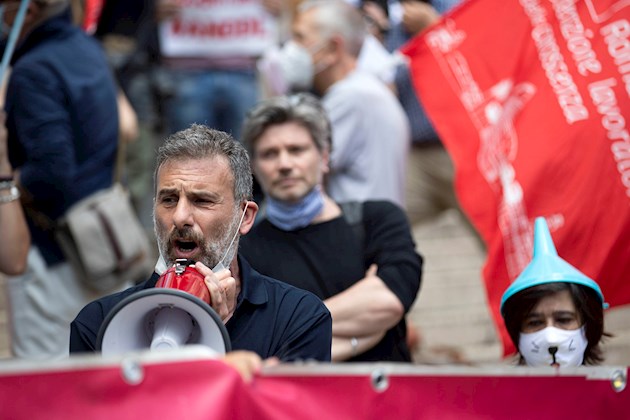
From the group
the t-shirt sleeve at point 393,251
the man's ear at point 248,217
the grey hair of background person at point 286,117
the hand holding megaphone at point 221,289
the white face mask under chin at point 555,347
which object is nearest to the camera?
the hand holding megaphone at point 221,289

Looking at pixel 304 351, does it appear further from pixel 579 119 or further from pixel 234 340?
pixel 579 119

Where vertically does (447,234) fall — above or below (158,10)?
below

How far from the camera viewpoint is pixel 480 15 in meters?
5.32

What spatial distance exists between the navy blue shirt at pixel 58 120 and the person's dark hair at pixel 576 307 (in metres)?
2.17

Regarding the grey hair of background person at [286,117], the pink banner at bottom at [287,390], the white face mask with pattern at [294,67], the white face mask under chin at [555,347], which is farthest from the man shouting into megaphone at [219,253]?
the white face mask with pattern at [294,67]

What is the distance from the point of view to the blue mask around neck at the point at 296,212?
4477mm

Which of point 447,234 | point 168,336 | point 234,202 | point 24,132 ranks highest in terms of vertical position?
point 24,132

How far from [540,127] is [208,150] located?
1952mm

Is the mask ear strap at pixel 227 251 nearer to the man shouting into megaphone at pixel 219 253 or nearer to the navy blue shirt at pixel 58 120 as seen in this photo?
the man shouting into megaphone at pixel 219 253

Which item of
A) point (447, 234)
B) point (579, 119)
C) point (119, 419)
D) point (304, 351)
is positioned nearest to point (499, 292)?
point (579, 119)

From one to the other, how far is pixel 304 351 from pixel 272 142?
161cm

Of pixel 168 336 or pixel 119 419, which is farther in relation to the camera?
pixel 168 336

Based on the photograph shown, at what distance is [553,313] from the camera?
3.85m

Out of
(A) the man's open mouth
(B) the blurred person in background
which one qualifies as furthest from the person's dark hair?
(B) the blurred person in background
